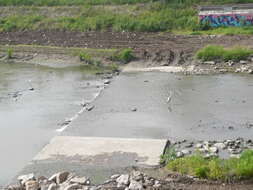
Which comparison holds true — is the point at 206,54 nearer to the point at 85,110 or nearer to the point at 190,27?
the point at 190,27

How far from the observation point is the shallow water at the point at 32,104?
21.5m

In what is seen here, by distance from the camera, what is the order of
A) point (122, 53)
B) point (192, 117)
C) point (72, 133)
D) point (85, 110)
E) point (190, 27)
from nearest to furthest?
1. point (72, 133)
2. point (192, 117)
3. point (85, 110)
4. point (122, 53)
5. point (190, 27)

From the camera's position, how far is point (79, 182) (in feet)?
55.1

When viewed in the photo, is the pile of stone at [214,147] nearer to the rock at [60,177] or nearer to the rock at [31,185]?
the rock at [60,177]

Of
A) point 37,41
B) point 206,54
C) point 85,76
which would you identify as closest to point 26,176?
point 85,76

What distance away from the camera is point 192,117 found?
24438mm

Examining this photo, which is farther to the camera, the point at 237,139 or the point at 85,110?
the point at 85,110

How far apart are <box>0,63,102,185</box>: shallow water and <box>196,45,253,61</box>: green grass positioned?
788 cm

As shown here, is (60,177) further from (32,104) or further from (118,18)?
(118,18)

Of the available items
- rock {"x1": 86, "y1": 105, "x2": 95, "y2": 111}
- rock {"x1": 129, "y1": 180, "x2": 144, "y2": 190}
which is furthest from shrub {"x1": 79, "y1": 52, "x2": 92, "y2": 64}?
rock {"x1": 129, "y1": 180, "x2": 144, "y2": 190}

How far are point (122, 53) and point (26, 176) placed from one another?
2063 centimetres

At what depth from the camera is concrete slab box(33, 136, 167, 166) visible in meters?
19.8

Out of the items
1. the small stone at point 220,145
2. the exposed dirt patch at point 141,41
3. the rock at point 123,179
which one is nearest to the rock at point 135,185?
the rock at point 123,179

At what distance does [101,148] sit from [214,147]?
437 cm
